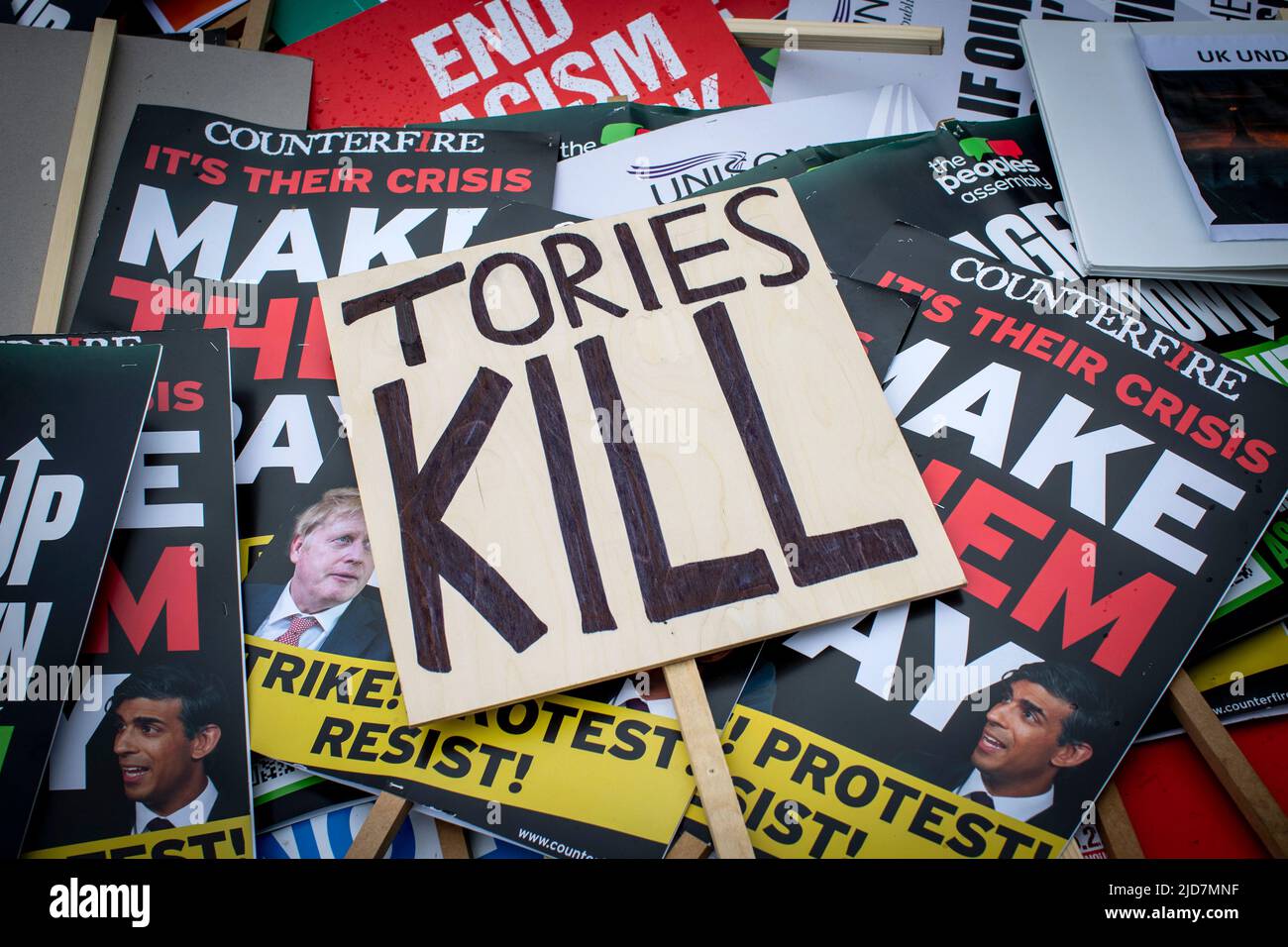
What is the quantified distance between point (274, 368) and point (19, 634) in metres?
0.62

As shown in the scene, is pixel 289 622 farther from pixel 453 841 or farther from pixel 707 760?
pixel 707 760

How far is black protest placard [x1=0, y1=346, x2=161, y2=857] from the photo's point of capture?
1.41 m

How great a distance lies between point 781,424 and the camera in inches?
62.5

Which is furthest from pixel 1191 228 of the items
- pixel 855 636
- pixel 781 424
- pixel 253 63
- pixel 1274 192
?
pixel 253 63

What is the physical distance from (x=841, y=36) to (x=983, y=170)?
0.55 meters

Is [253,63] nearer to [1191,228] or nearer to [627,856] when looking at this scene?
[627,856]

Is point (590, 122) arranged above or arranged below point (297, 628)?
above

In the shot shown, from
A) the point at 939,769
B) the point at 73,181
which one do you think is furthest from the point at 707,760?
the point at 73,181

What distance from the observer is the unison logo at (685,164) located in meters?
2.12

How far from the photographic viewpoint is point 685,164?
7.05ft

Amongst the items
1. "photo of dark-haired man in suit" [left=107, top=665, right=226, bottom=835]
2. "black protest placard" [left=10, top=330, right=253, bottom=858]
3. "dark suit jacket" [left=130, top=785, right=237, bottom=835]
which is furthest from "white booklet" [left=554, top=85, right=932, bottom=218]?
"dark suit jacket" [left=130, top=785, right=237, bottom=835]

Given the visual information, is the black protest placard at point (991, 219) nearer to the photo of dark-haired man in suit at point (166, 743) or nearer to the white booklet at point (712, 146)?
the white booklet at point (712, 146)

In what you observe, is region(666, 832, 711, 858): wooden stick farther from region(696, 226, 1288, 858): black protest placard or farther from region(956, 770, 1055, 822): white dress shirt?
region(956, 770, 1055, 822): white dress shirt

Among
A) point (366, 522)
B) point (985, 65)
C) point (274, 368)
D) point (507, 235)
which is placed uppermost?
point (985, 65)
